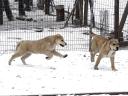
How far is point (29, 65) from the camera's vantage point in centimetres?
1027

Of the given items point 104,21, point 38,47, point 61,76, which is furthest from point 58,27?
point 61,76

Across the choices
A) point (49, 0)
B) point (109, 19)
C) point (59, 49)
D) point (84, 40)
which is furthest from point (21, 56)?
point (49, 0)

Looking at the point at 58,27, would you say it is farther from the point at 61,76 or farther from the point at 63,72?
the point at 61,76

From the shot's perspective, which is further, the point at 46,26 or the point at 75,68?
the point at 46,26

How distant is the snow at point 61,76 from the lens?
318 inches

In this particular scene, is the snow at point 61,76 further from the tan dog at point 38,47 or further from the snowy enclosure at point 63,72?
the tan dog at point 38,47

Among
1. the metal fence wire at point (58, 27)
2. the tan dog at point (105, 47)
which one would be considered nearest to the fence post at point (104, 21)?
the metal fence wire at point (58, 27)

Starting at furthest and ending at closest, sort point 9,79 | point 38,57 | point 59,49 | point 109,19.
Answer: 1. point 109,19
2. point 59,49
3. point 38,57
4. point 9,79

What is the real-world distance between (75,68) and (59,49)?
2637 mm

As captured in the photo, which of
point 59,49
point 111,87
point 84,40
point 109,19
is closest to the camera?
point 111,87

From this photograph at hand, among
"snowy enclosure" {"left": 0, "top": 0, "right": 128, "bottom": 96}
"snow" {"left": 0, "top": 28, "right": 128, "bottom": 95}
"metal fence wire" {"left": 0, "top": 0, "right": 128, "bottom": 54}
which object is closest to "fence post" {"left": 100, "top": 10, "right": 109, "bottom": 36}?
"metal fence wire" {"left": 0, "top": 0, "right": 128, "bottom": 54}

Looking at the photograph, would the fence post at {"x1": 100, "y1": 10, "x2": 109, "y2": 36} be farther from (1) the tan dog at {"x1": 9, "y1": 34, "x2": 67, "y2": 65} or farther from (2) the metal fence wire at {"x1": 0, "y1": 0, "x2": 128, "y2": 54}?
(1) the tan dog at {"x1": 9, "y1": 34, "x2": 67, "y2": 65}

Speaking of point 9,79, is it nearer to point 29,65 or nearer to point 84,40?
point 29,65

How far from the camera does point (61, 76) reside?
29.8ft
